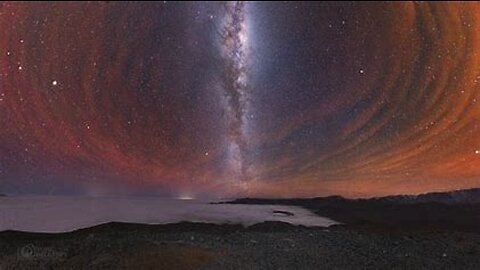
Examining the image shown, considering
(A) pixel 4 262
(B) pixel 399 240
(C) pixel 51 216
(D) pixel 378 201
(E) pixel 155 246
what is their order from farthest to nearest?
(D) pixel 378 201 → (C) pixel 51 216 → (B) pixel 399 240 → (E) pixel 155 246 → (A) pixel 4 262

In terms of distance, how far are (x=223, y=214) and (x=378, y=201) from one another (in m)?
2.29

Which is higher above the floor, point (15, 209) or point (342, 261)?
point (15, 209)

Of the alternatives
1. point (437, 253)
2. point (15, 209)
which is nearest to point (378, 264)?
point (437, 253)

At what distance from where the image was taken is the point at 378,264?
545 centimetres

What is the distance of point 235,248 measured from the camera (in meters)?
5.70

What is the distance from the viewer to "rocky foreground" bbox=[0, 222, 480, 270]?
529 centimetres

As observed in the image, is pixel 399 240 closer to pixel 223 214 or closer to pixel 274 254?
pixel 274 254

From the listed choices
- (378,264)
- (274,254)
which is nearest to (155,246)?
(274,254)

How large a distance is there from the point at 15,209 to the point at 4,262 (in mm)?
1734

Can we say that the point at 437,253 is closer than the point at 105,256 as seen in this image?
No

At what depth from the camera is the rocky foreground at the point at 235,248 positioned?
5.29 m

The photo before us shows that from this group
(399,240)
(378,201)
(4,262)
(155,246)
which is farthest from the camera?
(378,201)

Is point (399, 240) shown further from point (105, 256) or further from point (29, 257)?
point (29, 257)

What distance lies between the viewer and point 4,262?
529cm
